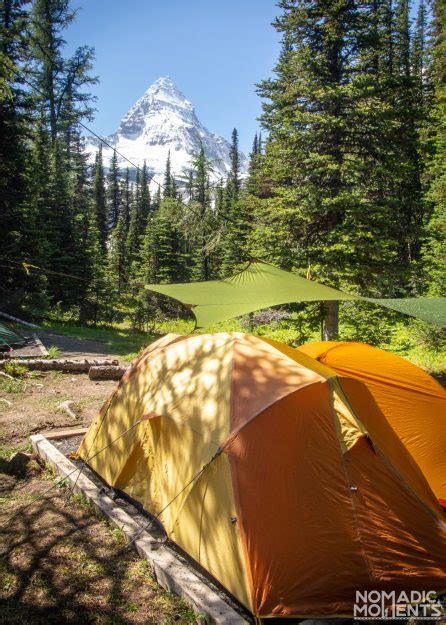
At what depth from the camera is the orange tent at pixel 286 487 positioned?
3121 mm

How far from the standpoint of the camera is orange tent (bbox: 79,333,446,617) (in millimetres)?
3121

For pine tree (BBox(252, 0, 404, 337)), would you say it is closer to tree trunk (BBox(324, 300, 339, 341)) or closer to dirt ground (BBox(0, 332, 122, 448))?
tree trunk (BBox(324, 300, 339, 341))

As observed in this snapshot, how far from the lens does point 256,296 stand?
595 centimetres

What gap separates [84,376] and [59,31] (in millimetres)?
32720

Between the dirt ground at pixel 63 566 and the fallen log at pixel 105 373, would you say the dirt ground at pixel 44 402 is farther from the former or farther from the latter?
the dirt ground at pixel 63 566

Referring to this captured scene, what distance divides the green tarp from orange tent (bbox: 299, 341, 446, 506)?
70 centimetres

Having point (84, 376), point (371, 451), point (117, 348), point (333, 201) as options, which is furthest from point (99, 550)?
point (117, 348)

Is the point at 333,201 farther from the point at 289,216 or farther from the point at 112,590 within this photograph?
the point at 112,590

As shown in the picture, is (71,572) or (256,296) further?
(256,296)

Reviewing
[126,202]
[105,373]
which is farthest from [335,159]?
[126,202]

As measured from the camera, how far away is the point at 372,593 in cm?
316

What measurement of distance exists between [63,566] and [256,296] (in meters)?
3.86

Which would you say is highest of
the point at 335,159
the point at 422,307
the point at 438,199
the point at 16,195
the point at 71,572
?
the point at 16,195

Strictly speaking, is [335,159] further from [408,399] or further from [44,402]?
[44,402]
